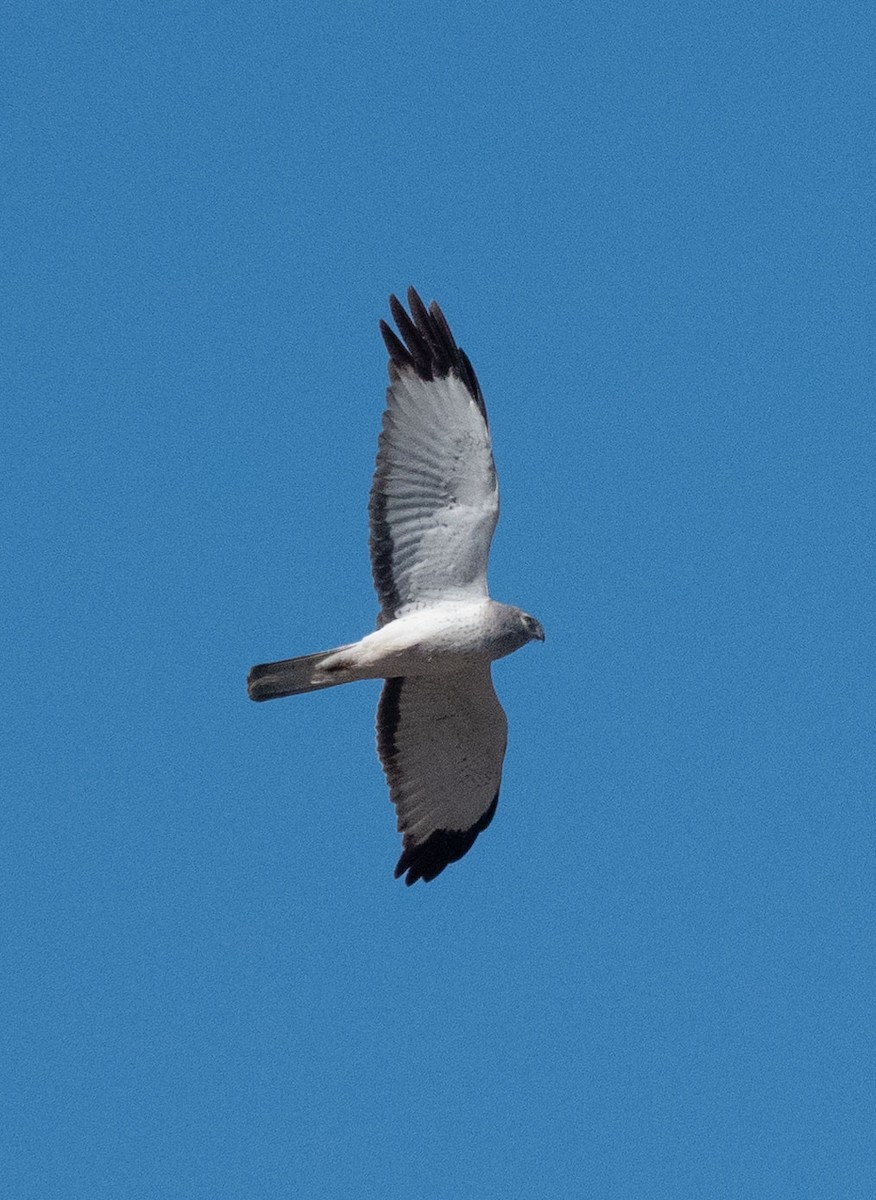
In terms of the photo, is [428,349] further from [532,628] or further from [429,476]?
[532,628]

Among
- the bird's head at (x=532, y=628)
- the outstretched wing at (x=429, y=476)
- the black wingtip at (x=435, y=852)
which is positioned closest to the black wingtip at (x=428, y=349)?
the outstretched wing at (x=429, y=476)

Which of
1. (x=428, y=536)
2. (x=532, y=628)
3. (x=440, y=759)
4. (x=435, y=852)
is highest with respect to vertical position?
(x=428, y=536)

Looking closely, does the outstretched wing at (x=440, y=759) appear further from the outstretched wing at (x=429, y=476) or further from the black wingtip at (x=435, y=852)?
the outstretched wing at (x=429, y=476)

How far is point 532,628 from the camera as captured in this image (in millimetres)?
15656

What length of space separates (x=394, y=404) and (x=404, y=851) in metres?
3.53

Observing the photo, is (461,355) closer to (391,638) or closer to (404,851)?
(391,638)

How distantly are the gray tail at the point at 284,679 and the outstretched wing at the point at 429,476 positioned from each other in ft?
2.10

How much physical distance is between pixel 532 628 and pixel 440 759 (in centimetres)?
157

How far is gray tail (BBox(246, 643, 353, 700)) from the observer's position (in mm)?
15766

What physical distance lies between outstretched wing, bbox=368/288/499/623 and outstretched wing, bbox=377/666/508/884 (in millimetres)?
806

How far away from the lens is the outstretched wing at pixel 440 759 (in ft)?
53.7

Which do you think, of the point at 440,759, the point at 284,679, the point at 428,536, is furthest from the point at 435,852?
the point at 428,536

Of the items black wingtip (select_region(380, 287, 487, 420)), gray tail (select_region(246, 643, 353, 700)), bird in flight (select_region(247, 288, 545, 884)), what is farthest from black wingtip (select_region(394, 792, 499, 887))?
black wingtip (select_region(380, 287, 487, 420))

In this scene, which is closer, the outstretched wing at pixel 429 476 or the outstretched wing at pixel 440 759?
the outstretched wing at pixel 429 476
